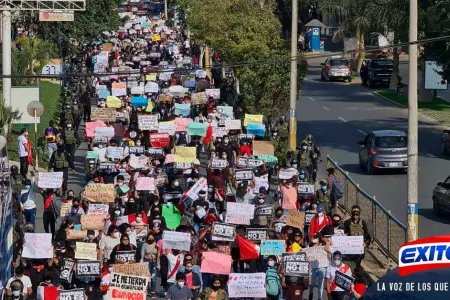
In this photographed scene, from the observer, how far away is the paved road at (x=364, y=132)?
32.0m

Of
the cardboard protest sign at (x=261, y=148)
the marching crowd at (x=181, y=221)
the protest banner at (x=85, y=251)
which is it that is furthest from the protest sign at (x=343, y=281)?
the cardboard protest sign at (x=261, y=148)

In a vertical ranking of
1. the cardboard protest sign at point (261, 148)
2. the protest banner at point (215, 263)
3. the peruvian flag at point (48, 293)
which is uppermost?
the cardboard protest sign at point (261, 148)

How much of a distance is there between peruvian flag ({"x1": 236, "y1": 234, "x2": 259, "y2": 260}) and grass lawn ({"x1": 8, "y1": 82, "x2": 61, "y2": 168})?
15858 mm

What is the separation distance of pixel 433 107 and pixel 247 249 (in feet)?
117

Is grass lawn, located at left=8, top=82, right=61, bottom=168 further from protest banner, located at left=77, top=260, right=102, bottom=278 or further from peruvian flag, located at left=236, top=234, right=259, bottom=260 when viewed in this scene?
protest banner, located at left=77, top=260, right=102, bottom=278

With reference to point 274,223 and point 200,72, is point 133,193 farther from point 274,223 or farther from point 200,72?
point 200,72

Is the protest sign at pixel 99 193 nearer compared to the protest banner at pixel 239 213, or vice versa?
the protest banner at pixel 239 213

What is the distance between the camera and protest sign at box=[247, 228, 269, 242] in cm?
2198

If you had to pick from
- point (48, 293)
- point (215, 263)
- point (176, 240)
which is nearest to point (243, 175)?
point (176, 240)

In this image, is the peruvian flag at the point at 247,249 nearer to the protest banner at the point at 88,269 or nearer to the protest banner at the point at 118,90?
the protest banner at the point at 88,269

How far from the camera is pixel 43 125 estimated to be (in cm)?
4594

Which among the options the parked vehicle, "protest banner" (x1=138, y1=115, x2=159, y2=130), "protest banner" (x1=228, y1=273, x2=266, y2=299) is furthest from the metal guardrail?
the parked vehicle

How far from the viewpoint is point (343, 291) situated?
63.6 ft

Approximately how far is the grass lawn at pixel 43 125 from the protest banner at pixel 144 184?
1012 centimetres
